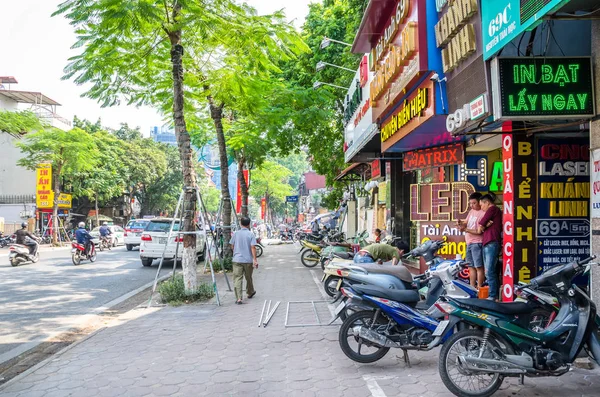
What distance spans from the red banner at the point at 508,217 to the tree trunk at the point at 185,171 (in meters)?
5.82

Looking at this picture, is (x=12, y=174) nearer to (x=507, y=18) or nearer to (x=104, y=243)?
(x=104, y=243)

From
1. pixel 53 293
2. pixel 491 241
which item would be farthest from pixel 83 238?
pixel 491 241

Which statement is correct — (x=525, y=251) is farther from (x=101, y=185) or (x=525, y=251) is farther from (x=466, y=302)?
(x=101, y=185)

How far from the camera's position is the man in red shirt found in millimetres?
7523

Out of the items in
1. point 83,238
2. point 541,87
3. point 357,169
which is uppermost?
point 357,169

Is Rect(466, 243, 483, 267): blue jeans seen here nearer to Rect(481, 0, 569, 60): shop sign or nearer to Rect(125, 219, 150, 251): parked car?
Rect(481, 0, 569, 60): shop sign

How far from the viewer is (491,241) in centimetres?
761

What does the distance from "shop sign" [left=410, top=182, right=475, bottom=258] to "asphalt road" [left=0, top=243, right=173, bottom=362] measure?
726 cm

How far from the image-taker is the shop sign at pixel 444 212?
33.0 feet

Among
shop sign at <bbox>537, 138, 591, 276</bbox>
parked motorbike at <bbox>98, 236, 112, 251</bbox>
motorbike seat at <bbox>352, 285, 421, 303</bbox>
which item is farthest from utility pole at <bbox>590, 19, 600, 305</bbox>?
parked motorbike at <bbox>98, 236, 112, 251</bbox>

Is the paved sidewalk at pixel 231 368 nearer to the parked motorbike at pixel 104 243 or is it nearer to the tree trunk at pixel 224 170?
the tree trunk at pixel 224 170

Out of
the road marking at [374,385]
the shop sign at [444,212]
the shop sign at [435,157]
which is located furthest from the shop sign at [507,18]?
the shop sign at [444,212]

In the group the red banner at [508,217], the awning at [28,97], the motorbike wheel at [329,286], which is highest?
the awning at [28,97]

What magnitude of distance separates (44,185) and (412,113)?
27517 millimetres
